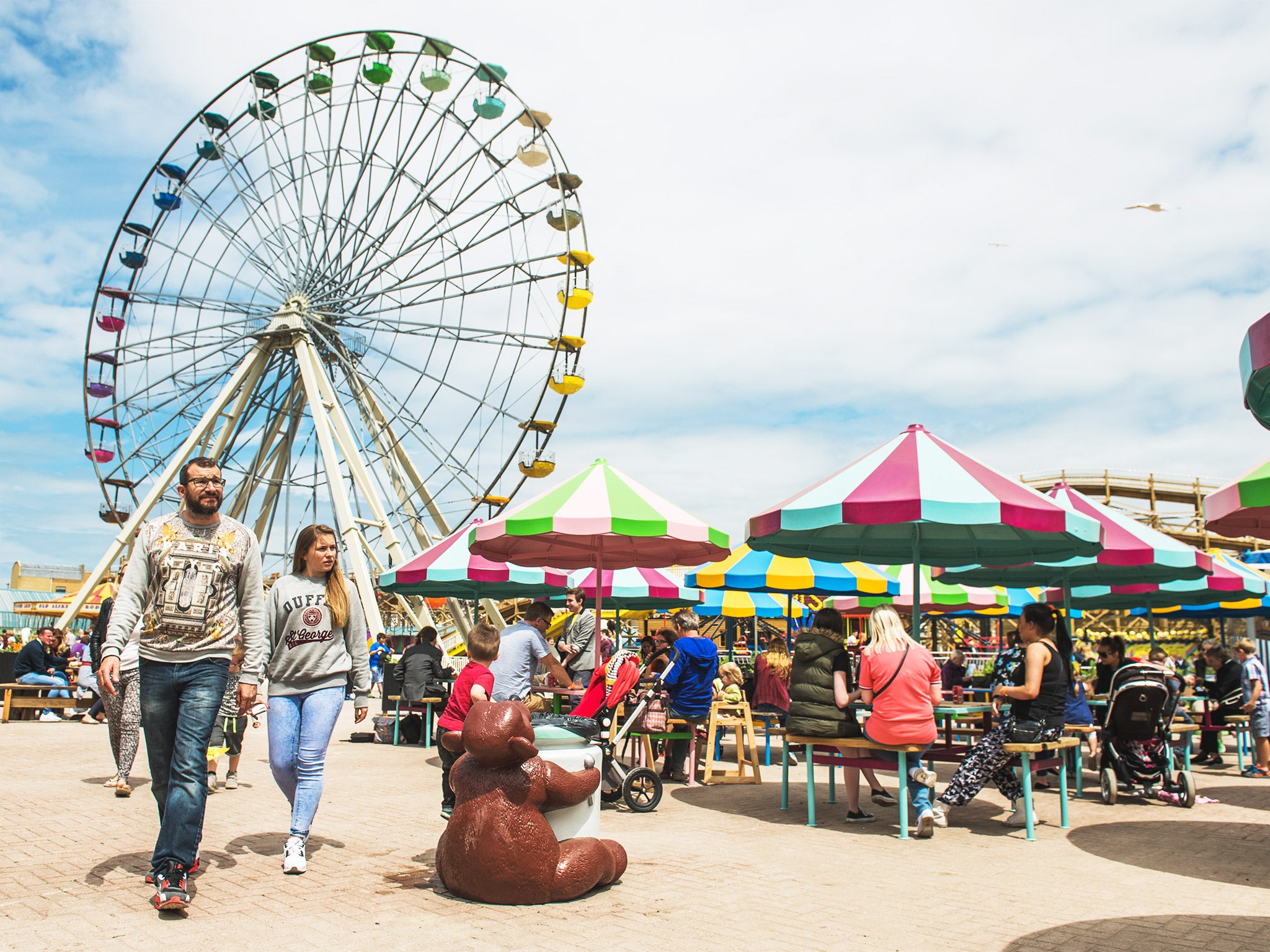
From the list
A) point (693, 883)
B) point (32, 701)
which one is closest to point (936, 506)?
point (693, 883)

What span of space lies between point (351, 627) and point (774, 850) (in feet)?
8.27

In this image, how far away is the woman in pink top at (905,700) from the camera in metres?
5.95

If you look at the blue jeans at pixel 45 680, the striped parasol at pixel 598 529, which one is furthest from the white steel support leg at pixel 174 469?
the striped parasol at pixel 598 529

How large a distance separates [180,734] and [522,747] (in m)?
1.36

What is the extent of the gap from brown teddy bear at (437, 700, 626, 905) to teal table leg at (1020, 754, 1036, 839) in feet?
9.68

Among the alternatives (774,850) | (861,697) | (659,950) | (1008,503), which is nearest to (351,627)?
(659,950)

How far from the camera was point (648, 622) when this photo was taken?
859 inches

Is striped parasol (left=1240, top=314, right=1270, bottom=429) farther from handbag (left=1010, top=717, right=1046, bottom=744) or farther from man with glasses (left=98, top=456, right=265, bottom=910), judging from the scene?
man with glasses (left=98, top=456, right=265, bottom=910)

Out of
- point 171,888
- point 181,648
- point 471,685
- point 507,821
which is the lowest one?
point 171,888

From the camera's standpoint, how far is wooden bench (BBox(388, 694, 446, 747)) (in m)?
10.9

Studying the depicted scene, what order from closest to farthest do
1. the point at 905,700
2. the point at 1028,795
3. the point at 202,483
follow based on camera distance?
the point at 202,483 < the point at 1028,795 < the point at 905,700

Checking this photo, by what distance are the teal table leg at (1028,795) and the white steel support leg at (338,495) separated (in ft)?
52.6

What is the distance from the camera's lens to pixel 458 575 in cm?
1128

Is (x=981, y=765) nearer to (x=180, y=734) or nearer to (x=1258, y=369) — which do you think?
(x=1258, y=369)
